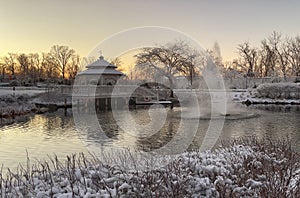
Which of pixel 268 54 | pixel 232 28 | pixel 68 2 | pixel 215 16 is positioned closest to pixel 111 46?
pixel 68 2

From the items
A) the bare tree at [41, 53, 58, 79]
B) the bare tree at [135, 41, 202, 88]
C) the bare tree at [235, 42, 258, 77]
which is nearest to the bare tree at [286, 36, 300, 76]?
the bare tree at [235, 42, 258, 77]

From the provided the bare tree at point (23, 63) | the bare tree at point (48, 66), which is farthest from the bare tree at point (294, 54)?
the bare tree at point (23, 63)

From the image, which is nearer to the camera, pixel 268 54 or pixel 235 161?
pixel 235 161

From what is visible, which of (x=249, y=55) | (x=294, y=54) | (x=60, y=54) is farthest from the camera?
(x=60, y=54)

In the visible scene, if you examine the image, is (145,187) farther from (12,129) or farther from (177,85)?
(177,85)

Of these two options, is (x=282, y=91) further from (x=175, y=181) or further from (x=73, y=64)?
(x=73, y=64)

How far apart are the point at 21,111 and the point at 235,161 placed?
21.8 m

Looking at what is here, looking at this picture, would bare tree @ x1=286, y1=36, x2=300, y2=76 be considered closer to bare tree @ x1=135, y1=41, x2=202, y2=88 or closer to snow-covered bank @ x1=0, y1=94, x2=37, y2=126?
bare tree @ x1=135, y1=41, x2=202, y2=88

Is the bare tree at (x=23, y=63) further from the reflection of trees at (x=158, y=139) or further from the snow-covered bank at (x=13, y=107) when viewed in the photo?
the reflection of trees at (x=158, y=139)

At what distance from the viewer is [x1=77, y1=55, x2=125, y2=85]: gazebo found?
4344 centimetres

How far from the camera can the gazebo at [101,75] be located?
143 ft

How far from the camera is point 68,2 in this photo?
59.3 ft

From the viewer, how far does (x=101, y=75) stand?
43.4m

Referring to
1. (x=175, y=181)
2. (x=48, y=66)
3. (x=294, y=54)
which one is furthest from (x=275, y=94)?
(x=48, y=66)
